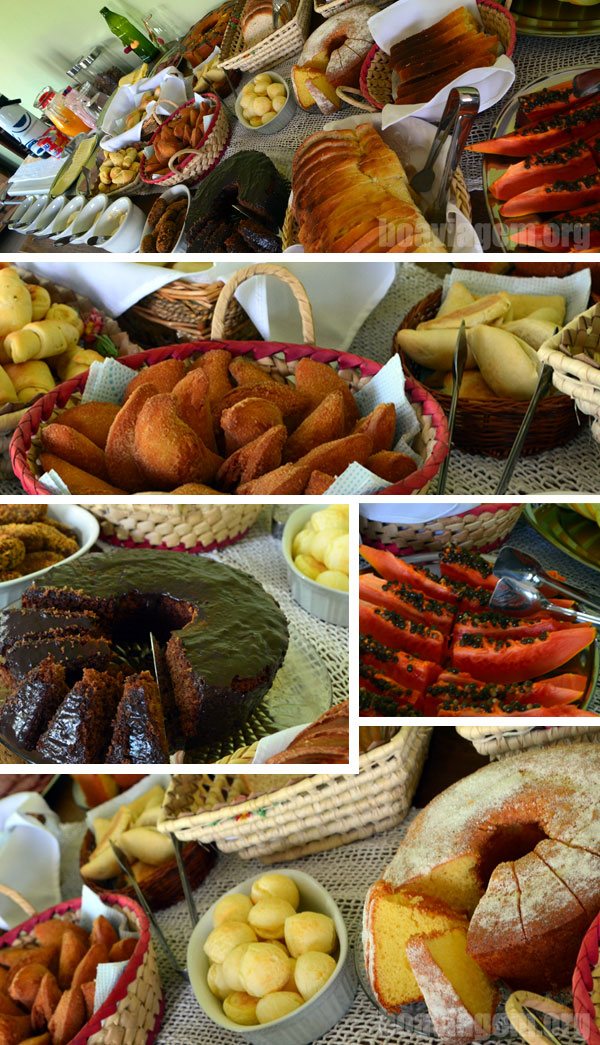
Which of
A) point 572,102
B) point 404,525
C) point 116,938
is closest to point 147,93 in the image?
point 572,102

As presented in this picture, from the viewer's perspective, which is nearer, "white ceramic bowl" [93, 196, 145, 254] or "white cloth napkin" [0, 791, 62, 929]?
"white cloth napkin" [0, 791, 62, 929]

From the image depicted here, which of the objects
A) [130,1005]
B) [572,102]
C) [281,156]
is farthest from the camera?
[281,156]

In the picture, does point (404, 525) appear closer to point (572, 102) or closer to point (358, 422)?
point (358, 422)

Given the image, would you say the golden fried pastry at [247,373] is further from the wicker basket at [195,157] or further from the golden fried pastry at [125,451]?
the wicker basket at [195,157]

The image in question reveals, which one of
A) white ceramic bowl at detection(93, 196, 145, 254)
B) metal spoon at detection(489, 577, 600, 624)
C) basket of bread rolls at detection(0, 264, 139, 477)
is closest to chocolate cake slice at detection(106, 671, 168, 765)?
metal spoon at detection(489, 577, 600, 624)

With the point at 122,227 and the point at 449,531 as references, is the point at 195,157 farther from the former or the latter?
the point at 449,531

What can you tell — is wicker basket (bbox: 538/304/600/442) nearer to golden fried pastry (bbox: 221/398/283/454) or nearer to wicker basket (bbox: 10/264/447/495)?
wicker basket (bbox: 10/264/447/495)

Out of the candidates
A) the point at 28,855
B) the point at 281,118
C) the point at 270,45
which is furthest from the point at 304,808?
the point at 270,45
